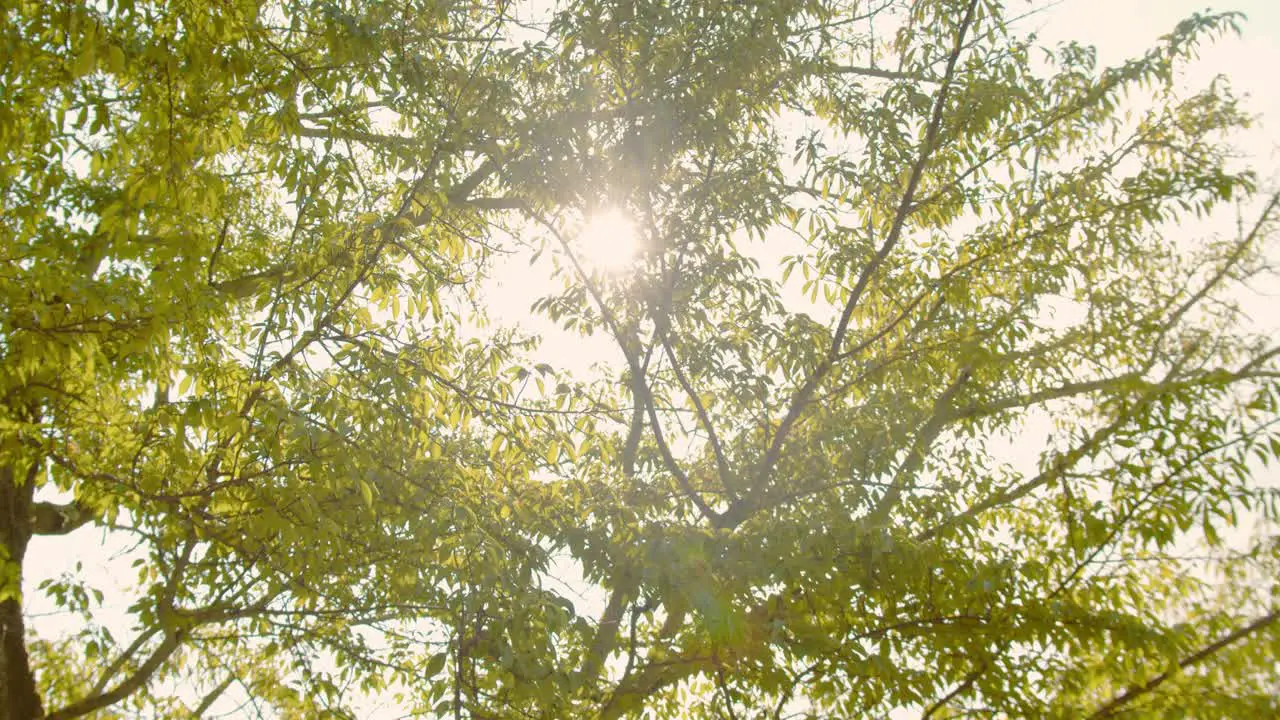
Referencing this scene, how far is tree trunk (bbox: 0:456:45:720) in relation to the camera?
513cm

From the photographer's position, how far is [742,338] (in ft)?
14.2

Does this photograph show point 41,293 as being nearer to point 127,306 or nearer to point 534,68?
point 127,306

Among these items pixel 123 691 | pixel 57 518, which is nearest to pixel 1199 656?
pixel 123 691

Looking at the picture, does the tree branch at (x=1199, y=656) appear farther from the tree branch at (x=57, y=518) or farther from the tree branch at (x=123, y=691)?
the tree branch at (x=57, y=518)

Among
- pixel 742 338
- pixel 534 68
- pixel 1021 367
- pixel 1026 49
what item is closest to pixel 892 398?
pixel 1021 367

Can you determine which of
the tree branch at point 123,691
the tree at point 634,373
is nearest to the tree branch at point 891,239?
the tree at point 634,373

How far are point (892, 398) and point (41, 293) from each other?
13.0 ft

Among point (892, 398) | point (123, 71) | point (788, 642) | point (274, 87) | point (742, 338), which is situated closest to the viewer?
point (788, 642)

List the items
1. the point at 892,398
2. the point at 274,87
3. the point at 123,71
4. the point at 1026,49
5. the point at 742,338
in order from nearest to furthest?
1. the point at 123,71
2. the point at 274,87
3. the point at 1026,49
4. the point at 742,338
5. the point at 892,398

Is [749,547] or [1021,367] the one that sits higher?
[1021,367]

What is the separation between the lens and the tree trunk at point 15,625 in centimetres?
513

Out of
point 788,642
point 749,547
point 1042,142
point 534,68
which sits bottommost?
point 788,642

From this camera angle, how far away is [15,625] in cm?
527

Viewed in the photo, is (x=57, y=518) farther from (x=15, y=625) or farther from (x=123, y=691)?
(x=123, y=691)
